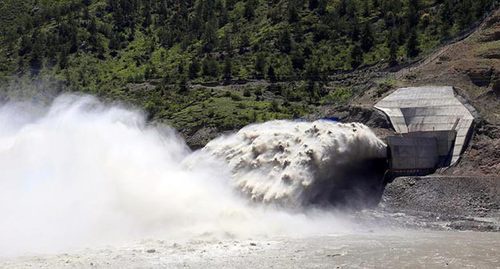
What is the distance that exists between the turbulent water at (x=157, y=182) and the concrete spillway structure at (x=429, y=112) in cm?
533

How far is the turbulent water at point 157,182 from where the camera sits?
42312 millimetres

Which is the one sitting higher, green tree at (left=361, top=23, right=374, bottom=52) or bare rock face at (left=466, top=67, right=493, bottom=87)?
green tree at (left=361, top=23, right=374, bottom=52)

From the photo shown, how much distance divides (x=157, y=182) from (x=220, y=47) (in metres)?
65.4

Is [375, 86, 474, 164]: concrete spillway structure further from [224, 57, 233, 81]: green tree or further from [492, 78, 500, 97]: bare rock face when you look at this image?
[224, 57, 233, 81]: green tree

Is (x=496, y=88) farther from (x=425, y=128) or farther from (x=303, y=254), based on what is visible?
(x=303, y=254)

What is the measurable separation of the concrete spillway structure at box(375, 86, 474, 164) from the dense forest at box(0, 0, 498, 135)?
2347cm

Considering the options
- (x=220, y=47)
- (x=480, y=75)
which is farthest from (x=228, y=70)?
(x=480, y=75)

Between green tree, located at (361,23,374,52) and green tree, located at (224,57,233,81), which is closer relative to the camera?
green tree, located at (361,23,374,52)

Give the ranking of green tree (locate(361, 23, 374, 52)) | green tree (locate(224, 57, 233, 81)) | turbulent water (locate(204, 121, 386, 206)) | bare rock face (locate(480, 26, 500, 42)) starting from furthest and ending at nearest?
green tree (locate(224, 57, 233, 81)) < green tree (locate(361, 23, 374, 52)) < bare rock face (locate(480, 26, 500, 42)) < turbulent water (locate(204, 121, 386, 206))

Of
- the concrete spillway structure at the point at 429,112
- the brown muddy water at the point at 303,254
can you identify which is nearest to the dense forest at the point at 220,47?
the concrete spillway structure at the point at 429,112

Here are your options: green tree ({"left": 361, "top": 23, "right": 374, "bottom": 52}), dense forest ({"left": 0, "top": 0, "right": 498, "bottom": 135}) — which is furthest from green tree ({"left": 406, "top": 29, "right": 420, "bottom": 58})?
green tree ({"left": 361, "top": 23, "right": 374, "bottom": 52})

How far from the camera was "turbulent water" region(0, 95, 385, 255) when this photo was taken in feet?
139

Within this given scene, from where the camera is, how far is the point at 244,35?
112m

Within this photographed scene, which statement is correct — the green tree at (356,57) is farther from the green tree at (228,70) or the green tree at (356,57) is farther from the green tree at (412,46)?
the green tree at (228,70)
